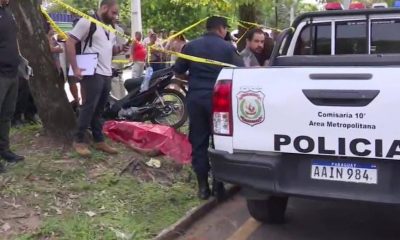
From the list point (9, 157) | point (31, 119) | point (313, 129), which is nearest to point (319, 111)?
point (313, 129)

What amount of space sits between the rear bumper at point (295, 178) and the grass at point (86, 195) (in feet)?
3.28

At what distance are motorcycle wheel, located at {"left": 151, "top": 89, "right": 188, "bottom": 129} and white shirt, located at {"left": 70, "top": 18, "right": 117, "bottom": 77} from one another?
9.26 feet

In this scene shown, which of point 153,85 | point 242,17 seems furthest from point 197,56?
point 242,17

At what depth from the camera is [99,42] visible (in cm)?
621

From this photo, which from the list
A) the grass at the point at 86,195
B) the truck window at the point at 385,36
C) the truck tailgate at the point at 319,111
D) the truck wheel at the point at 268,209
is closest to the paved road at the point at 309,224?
the truck wheel at the point at 268,209

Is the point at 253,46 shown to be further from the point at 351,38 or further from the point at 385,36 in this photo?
the point at 385,36

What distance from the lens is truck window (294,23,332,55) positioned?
605 cm

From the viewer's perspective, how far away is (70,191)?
5520 mm

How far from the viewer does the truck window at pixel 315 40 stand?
605cm

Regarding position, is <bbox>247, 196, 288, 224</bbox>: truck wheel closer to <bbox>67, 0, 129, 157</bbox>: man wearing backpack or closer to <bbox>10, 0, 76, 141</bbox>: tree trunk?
<bbox>67, 0, 129, 157</bbox>: man wearing backpack

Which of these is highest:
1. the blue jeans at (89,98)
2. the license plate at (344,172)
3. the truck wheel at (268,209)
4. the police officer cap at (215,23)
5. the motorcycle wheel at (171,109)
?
the police officer cap at (215,23)

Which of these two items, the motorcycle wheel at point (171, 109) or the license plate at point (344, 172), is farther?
the motorcycle wheel at point (171, 109)

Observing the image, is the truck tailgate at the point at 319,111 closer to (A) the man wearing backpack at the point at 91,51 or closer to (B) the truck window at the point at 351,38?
(B) the truck window at the point at 351,38

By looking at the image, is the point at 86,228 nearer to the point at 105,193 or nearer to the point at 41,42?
the point at 105,193
